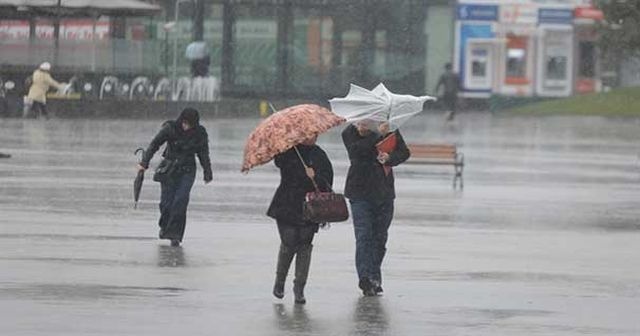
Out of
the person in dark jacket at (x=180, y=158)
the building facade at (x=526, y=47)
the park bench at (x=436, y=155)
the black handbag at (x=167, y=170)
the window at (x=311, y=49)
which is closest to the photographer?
the person in dark jacket at (x=180, y=158)

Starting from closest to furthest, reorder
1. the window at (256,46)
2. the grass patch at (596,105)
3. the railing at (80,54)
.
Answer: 1. the railing at (80,54)
2. the grass patch at (596,105)
3. the window at (256,46)

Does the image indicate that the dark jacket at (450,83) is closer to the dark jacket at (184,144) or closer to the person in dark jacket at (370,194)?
the dark jacket at (184,144)

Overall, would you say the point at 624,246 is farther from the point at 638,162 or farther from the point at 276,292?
the point at 638,162

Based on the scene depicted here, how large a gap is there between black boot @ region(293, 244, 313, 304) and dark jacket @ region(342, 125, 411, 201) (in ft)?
2.93

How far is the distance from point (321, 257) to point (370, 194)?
300cm

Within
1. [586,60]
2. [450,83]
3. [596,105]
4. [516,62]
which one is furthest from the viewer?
Result: [586,60]

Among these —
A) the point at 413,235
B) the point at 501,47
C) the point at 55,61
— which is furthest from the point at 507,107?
the point at 413,235

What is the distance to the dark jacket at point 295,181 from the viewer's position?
49.0ft

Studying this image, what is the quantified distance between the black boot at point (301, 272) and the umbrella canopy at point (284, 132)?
0.73 metres

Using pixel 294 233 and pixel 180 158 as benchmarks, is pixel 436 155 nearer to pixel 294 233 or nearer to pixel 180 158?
pixel 180 158

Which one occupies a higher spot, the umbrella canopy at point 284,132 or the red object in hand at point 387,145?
the umbrella canopy at point 284,132

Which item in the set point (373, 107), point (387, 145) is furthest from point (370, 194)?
point (373, 107)

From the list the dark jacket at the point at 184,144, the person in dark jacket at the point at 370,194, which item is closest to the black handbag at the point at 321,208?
the person in dark jacket at the point at 370,194

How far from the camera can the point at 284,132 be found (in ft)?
48.9
